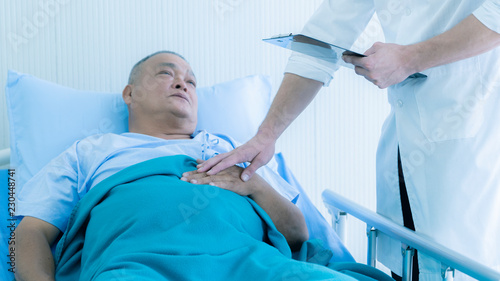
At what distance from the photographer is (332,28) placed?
1345mm

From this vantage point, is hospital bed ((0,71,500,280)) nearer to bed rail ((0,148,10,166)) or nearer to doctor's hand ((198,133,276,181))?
bed rail ((0,148,10,166))

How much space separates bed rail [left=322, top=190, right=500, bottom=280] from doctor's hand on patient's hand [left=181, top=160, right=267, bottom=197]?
0.26 metres

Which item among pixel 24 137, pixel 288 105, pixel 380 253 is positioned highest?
pixel 288 105

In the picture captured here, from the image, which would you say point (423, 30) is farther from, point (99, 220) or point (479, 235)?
point (99, 220)

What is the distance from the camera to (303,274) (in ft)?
2.98

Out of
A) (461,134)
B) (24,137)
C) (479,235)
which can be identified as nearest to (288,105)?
(461,134)

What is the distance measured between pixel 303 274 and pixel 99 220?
0.50 meters

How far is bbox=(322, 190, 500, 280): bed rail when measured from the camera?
2.73ft

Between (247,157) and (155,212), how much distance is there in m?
0.34

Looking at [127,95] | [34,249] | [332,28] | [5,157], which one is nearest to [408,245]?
[332,28]

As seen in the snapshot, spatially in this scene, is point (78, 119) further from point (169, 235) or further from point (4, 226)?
point (169, 235)

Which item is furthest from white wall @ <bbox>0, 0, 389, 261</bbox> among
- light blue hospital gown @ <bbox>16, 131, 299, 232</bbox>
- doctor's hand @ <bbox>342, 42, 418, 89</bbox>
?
doctor's hand @ <bbox>342, 42, 418, 89</bbox>

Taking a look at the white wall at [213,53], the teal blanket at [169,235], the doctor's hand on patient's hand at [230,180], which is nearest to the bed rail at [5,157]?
the white wall at [213,53]

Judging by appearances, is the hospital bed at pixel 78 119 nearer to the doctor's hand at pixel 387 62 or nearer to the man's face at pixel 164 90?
the man's face at pixel 164 90
